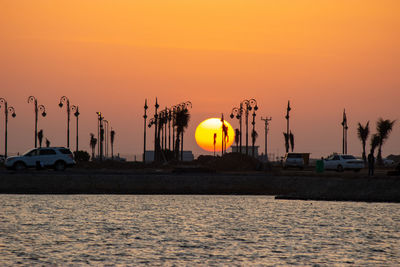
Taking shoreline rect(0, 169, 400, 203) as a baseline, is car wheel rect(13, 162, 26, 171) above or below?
above

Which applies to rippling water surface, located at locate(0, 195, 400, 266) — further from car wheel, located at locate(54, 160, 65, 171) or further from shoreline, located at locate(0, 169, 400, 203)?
car wheel, located at locate(54, 160, 65, 171)

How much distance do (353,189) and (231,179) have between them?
10125 millimetres

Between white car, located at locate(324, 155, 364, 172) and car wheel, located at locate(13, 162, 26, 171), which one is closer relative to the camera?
car wheel, located at locate(13, 162, 26, 171)

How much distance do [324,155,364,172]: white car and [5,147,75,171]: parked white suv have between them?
24.5 m

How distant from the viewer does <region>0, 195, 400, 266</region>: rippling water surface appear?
79.2ft

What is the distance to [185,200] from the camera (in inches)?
2039

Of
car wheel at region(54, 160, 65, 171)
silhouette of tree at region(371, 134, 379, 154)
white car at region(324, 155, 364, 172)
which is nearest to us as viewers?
car wheel at region(54, 160, 65, 171)

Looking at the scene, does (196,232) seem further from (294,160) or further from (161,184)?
(294,160)

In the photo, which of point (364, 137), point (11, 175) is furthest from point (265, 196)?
point (364, 137)

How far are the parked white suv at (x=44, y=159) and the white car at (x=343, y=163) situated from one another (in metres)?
24.5

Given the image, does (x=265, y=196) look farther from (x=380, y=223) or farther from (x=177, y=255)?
(x=177, y=255)

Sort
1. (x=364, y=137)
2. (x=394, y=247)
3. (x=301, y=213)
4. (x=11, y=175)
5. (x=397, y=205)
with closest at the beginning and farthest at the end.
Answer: (x=394, y=247) → (x=301, y=213) → (x=397, y=205) → (x=11, y=175) → (x=364, y=137)

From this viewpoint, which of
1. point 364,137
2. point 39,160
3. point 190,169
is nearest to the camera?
point 39,160

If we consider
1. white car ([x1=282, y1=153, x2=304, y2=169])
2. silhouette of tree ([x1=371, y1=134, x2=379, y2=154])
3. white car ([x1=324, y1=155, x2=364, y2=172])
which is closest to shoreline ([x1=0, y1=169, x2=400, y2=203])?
white car ([x1=324, y1=155, x2=364, y2=172])
